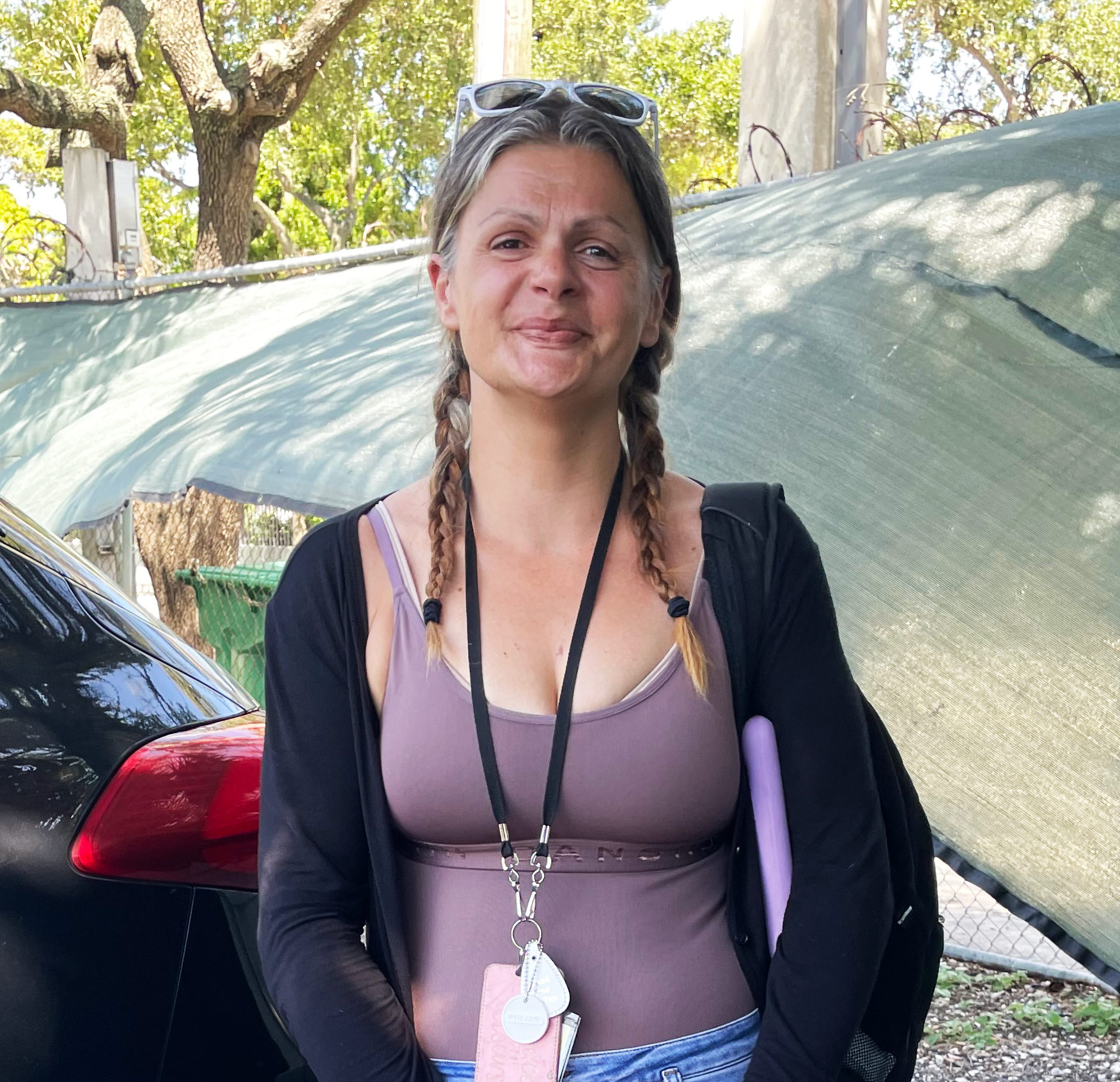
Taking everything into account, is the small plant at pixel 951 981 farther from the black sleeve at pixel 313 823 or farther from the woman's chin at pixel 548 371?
the woman's chin at pixel 548 371

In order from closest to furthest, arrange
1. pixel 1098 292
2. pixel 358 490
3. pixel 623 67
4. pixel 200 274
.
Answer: pixel 1098 292 < pixel 358 490 < pixel 200 274 < pixel 623 67

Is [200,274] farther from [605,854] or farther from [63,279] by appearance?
[605,854]

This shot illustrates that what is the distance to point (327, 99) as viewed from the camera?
70.7 ft

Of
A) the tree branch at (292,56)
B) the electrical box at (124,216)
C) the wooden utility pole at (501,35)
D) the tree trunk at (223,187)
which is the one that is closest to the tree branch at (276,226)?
the tree trunk at (223,187)

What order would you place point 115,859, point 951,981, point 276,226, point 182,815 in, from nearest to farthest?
point 115,859 → point 182,815 → point 951,981 → point 276,226

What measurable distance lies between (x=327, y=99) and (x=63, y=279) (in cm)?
1401

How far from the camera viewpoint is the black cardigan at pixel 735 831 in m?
1.66

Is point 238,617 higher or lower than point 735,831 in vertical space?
lower

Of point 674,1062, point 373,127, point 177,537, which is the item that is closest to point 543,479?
point 674,1062

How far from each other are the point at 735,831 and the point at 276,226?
91.1ft

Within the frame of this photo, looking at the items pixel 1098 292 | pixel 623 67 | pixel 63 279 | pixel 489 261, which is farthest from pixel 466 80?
pixel 489 261

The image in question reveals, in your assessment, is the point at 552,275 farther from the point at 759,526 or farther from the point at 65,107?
the point at 65,107

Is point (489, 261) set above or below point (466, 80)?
above

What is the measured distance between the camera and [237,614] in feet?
24.3
